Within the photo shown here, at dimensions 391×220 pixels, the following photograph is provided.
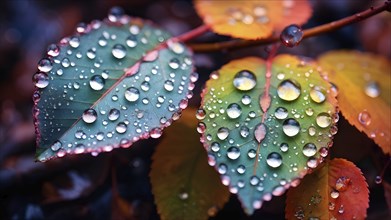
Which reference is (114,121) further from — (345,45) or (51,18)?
(51,18)

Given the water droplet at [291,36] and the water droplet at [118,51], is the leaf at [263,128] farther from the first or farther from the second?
the water droplet at [118,51]

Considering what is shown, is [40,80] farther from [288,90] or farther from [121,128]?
[288,90]

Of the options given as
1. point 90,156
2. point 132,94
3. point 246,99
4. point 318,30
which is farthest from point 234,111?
point 90,156

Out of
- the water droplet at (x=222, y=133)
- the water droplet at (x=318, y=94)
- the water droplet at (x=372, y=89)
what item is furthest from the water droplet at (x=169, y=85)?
the water droplet at (x=372, y=89)

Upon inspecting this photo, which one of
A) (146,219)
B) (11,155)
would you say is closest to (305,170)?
(146,219)

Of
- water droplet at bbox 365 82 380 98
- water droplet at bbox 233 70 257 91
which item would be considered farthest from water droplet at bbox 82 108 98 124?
water droplet at bbox 365 82 380 98

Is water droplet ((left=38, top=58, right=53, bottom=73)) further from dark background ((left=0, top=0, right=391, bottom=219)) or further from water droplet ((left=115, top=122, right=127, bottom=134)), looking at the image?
dark background ((left=0, top=0, right=391, bottom=219))
